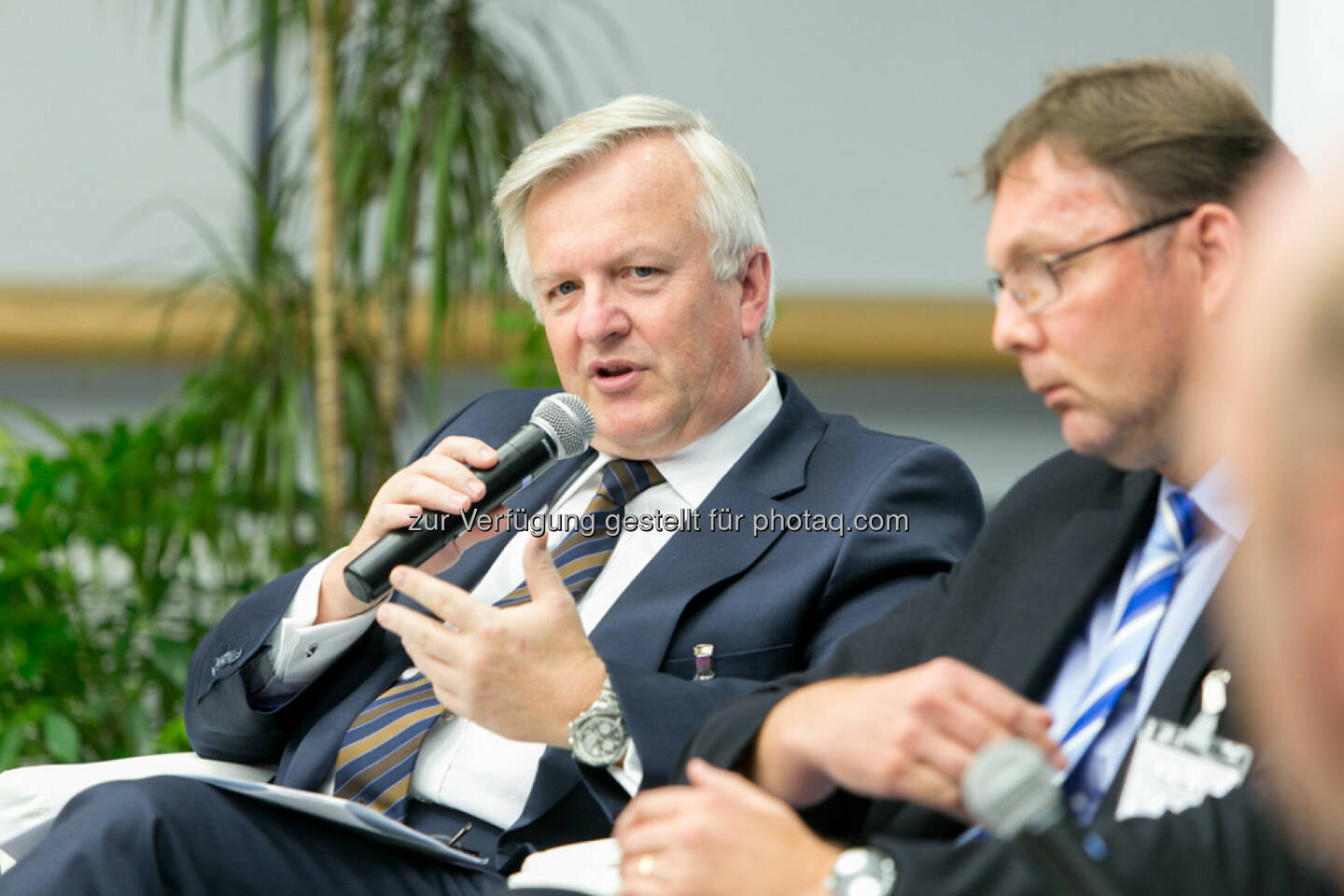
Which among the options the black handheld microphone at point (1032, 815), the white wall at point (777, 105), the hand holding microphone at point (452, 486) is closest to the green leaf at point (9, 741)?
the hand holding microphone at point (452, 486)

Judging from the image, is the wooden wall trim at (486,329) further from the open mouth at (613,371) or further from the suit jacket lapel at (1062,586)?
the suit jacket lapel at (1062,586)

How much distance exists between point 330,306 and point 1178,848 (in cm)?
269

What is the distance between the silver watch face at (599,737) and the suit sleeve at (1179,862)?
1.98 ft

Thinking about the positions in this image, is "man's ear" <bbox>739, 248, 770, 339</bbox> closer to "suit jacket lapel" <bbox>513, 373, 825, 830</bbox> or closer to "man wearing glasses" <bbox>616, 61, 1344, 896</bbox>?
"suit jacket lapel" <bbox>513, 373, 825, 830</bbox>

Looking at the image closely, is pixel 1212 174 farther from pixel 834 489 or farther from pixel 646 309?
pixel 646 309

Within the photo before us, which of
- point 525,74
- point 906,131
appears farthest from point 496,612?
point 906,131

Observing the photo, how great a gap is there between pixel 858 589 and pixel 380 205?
277cm

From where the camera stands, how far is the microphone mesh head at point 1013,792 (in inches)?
31.1

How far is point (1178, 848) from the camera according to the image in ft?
3.55

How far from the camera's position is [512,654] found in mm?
1616

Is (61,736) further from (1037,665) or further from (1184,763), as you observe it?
(1184,763)

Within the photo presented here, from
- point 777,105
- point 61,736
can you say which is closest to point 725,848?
point 61,736

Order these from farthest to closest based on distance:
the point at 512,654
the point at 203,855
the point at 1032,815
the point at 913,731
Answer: the point at 203,855, the point at 512,654, the point at 913,731, the point at 1032,815

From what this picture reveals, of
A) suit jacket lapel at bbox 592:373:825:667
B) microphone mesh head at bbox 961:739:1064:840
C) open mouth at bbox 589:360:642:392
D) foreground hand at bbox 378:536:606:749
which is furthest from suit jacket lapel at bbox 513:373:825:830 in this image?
microphone mesh head at bbox 961:739:1064:840
